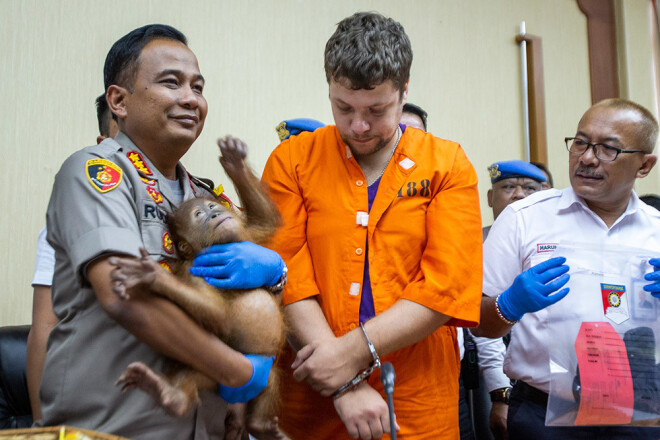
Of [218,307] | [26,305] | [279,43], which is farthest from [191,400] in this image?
[279,43]

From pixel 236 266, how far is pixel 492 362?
5.89 feet

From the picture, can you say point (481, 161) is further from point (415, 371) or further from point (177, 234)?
point (177, 234)

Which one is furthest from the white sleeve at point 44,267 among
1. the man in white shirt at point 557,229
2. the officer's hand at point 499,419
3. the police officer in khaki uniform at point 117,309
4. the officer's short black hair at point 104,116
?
the officer's hand at point 499,419

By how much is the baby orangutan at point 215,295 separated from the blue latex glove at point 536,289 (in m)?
0.80

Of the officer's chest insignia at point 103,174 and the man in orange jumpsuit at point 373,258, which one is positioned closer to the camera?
the officer's chest insignia at point 103,174

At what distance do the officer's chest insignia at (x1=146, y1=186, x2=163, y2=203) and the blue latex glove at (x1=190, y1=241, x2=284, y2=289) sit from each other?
0.17 m

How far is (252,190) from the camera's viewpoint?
1.60 metres

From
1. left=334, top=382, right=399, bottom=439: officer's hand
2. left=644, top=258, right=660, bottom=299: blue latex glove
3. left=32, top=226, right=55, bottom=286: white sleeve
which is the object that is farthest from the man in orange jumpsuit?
left=32, top=226, right=55, bottom=286: white sleeve

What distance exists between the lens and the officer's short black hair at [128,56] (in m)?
1.51

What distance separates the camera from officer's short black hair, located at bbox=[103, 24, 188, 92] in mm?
1510

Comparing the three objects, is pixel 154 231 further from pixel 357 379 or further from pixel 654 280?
pixel 654 280

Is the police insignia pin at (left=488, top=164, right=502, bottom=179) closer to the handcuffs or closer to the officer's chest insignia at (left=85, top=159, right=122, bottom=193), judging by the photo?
the handcuffs

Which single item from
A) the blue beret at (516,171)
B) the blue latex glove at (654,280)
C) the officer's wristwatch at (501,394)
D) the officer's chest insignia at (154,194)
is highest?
the blue beret at (516,171)

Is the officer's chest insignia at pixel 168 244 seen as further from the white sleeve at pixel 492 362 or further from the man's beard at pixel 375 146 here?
the white sleeve at pixel 492 362
